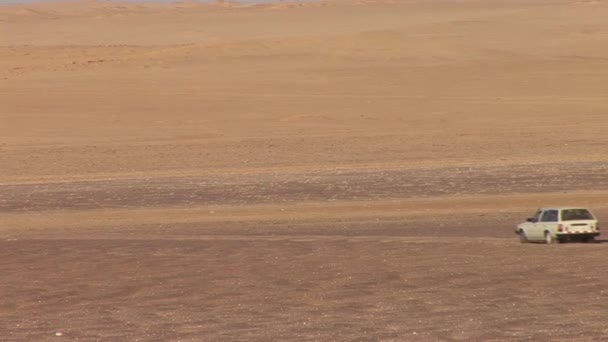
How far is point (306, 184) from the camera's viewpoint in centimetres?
2389

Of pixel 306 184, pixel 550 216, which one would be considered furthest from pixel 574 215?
pixel 306 184

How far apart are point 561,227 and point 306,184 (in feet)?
26.4

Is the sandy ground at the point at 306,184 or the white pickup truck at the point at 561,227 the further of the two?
the white pickup truck at the point at 561,227

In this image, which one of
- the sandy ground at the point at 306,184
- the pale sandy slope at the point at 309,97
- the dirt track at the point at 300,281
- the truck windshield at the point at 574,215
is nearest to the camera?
the dirt track at the point at 300,281

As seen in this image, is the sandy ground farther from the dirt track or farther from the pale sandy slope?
the pale sandy slope

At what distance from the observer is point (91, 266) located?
15.1 m

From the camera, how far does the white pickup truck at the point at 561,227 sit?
16.4 metres

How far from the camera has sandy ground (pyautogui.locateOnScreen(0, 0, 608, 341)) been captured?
11531 millimetres

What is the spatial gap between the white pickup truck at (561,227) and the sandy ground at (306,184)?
1.62 ft

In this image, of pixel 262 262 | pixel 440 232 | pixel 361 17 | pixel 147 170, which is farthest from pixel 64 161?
pixel 361 17

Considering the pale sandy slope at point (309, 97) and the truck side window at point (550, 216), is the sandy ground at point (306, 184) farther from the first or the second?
the truck side window at point (550, 216)

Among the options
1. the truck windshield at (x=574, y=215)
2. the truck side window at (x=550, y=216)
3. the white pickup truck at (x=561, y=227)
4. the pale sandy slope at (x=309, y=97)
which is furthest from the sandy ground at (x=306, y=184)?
the truck windshield at (x=574, y=215)

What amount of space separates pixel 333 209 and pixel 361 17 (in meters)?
55.6

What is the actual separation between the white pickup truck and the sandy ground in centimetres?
49
